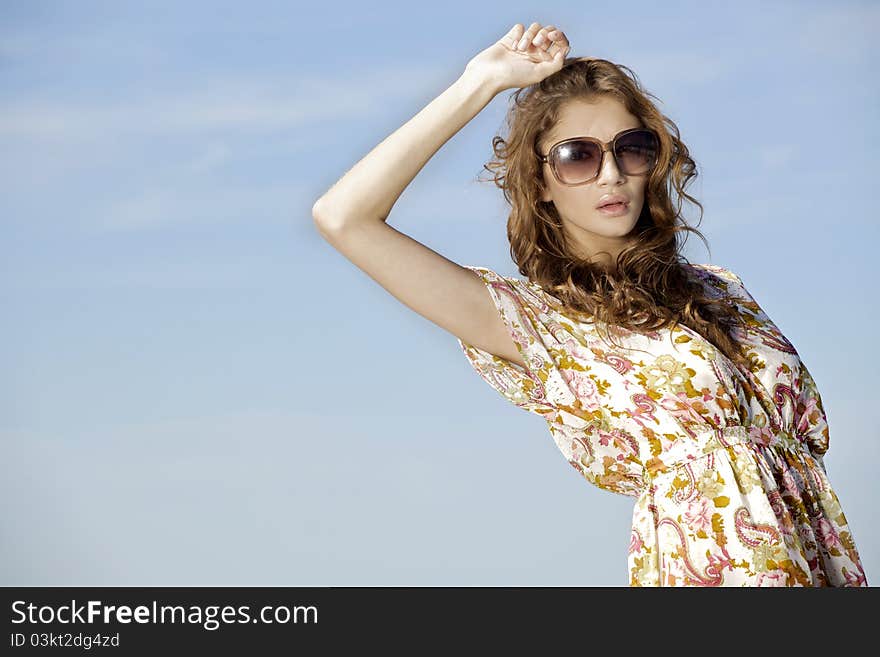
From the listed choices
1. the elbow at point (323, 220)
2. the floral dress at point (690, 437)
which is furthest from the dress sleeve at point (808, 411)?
the elbow at point (323, 220)

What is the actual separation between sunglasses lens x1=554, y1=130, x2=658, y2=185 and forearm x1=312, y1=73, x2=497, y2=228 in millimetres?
340

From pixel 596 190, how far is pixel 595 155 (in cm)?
8

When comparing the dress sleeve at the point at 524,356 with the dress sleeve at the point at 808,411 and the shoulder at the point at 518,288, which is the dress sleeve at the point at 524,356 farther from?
the dress sleeve at the point at 808,411

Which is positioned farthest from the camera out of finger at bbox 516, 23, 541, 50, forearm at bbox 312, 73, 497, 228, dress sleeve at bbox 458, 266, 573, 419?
dress sleeve at bbox 458, 266, 573, 419

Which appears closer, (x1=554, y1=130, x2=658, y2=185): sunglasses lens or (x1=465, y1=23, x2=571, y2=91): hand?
(x1=465, y1=23, x2=571, y2=91): hand

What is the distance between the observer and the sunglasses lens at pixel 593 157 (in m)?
2.61

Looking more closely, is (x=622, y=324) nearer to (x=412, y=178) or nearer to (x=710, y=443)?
(x=710, y=443)

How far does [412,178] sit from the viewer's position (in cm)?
235

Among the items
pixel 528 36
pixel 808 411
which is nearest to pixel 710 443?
pixel 808 411

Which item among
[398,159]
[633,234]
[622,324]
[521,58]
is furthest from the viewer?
[633,234]

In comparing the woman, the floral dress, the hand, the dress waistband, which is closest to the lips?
the woman

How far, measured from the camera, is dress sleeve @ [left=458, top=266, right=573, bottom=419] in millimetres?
2557

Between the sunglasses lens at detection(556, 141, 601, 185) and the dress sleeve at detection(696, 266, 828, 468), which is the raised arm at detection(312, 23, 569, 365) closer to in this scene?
the sunglasses lens at detection(556, 141, 601, 185)
